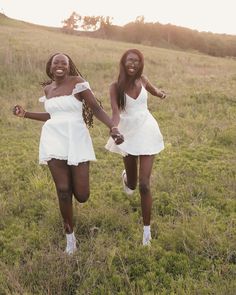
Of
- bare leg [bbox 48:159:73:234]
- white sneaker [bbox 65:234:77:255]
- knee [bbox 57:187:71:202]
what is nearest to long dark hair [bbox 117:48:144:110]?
bare leg [bbox 48:159:73:234]

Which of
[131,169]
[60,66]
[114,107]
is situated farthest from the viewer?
[131,169]

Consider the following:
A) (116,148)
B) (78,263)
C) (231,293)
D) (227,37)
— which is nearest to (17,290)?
(78,263)

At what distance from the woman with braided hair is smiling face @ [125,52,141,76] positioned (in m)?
0.71

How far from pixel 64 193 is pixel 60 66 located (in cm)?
140

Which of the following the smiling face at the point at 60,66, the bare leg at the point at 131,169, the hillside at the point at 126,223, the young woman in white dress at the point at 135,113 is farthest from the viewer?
the bare leg at the point at 131,169

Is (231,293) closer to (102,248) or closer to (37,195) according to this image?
(102,248)

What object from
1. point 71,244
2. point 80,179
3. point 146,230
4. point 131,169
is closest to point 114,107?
point 80,179

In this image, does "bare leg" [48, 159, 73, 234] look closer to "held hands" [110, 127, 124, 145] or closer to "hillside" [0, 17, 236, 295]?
"hillside" [0, 17, 236, 295]

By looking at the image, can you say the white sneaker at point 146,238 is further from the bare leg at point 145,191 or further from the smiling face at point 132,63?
the smiling face at point 132,63

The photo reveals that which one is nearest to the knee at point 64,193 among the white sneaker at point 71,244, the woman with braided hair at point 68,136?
the woman with braided hair at point 68,136

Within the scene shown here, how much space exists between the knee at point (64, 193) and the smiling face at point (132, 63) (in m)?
1.65

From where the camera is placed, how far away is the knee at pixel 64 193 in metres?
4.59

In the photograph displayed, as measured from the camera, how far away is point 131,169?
5.84 metres

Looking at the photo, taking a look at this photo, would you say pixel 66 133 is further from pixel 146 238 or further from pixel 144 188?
pixel 146 238
